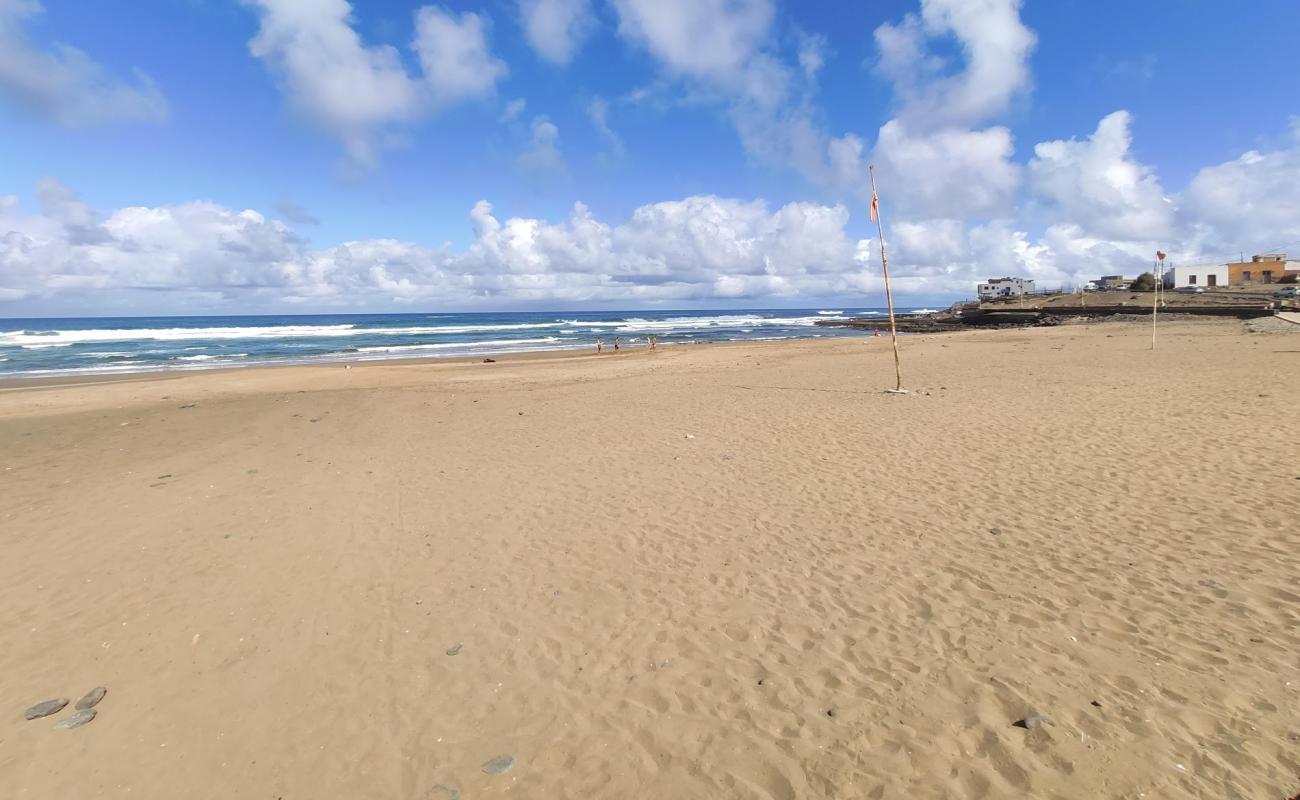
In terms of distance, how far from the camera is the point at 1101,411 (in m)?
11.2

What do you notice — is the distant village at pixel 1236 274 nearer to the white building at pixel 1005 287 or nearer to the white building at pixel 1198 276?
the white building at pixel 1198 276

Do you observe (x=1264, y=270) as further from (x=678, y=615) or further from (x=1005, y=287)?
(x=678, y=615)

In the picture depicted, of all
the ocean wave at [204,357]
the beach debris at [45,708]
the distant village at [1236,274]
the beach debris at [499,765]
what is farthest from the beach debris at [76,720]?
the distant village at [1236,274]

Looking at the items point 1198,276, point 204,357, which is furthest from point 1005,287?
point 204,357

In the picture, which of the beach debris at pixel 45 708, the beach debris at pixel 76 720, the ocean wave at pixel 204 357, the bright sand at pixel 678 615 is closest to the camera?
the bright sand at pixel 678 615

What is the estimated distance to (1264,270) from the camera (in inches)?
2405

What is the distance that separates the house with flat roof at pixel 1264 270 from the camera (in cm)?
5809

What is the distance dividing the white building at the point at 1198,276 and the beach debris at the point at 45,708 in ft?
275

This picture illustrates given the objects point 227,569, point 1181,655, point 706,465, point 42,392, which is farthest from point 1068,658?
point 42,392

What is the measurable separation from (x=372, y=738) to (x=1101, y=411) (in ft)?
42.2

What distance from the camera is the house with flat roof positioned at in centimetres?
5809

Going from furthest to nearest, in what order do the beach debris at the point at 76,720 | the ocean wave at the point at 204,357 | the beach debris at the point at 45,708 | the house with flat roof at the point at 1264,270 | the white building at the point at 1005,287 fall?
1. the white building at the point at 1005,287
2. the house with flat roof at the point at 1264,270
3. the ocean wave at the point at 204,357
4. the beach debris at the point at 45,708
5. the beach debris at the point at 76,720

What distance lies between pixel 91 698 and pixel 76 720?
0.24 meters

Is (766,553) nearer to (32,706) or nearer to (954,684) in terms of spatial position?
(954,684)
